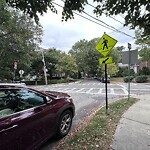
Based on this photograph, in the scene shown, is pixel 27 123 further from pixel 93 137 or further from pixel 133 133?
pixel 133 133

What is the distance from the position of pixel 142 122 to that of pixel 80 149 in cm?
288

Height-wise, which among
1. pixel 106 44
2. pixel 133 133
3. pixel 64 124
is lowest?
pixel 133 133

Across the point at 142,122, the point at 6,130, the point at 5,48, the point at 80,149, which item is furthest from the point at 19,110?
the point at 5,48

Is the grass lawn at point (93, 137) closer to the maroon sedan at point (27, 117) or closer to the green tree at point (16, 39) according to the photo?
the maroon sedan at point (27, 117)

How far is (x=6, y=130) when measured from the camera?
315 centimetres

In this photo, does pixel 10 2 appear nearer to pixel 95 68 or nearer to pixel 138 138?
pixel 138 138

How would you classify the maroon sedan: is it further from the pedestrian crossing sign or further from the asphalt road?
the pedestrian crossing sign

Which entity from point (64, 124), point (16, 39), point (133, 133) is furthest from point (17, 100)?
point (16, 39)

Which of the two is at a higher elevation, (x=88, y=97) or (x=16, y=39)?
(x=16, y=39)

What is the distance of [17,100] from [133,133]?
3.12 meters

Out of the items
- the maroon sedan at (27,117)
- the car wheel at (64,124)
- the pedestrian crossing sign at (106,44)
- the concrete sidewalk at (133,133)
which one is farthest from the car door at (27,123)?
the pedestrian crossing sign at (106,44)

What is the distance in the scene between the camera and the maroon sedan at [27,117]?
3.28m

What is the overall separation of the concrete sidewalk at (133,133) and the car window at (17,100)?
6.50 ft

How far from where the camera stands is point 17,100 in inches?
159
